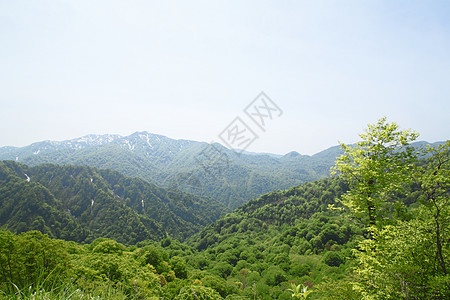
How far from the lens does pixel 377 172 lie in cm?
991

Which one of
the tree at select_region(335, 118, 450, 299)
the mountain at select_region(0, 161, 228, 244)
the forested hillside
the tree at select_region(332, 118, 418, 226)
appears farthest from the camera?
the mountain at select_region(0, 161, 228, 244)

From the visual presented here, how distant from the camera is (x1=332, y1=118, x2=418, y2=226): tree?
9.95m

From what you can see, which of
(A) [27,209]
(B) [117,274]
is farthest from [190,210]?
(B) [117,274]

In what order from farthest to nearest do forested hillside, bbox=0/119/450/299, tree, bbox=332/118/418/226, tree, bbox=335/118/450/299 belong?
tree, bbox=332/118/418/226 < tree, bbox=335/118/450/299 < forested hillside, bbox=0/119/450/299

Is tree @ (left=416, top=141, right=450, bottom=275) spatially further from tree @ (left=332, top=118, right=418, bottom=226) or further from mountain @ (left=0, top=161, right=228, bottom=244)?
mountain @ (left=0, top=161, right=228, bottom=244)

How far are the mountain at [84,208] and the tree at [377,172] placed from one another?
12850cm

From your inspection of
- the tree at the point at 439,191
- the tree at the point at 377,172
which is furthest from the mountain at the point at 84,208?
the tree at the point at 439,191

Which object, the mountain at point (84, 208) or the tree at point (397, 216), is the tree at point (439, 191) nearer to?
the tree at point (397, 216)

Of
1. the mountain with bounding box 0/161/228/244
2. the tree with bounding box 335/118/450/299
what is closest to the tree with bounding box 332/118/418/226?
the tree with bounding box 335/118/450/299

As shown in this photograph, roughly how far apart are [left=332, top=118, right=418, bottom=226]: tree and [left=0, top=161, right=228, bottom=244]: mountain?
128 metres

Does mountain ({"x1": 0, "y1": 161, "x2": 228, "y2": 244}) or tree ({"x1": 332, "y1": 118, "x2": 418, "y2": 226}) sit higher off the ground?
tree ({"x1": 332, "y1": 118, "x2": 418, "y2": 226})

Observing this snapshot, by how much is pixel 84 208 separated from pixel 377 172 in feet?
591

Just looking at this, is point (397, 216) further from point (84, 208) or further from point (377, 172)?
point (84, 208)

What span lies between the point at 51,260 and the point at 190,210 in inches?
7332
